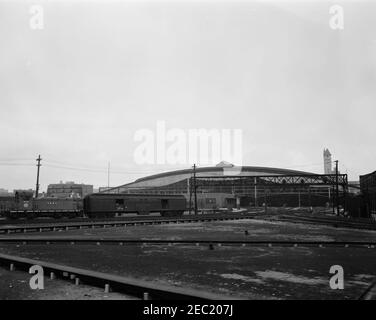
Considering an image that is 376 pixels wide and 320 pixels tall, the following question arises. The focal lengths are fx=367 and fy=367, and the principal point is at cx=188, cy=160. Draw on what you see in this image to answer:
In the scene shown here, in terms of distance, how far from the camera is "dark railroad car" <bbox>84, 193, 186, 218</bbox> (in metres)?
47.0

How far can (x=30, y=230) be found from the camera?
2877 cm

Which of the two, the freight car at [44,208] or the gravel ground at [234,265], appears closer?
the gravel ground at [234,265]

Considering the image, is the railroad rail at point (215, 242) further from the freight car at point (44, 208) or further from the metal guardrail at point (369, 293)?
the freight car at point (44, 208)

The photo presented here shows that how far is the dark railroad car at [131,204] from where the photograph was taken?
47.0m

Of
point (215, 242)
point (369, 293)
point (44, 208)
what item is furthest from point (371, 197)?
point (44, 208)

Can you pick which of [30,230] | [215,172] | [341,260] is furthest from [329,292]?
[215,172]

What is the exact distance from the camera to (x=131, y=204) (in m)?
51.3

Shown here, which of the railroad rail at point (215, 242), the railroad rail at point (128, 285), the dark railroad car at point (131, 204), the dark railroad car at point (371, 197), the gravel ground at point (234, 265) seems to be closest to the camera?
the railroad rail at point (128, 285)

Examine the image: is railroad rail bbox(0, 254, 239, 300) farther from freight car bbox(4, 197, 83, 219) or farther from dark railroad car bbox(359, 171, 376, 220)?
dark railroad car bbox(359, 171, 376, 220)

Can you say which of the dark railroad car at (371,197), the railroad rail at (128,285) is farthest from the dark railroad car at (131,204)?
the railroad rail at (128,285)

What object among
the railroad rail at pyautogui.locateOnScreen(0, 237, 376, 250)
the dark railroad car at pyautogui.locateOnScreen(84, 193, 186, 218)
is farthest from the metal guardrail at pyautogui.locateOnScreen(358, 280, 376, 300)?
the dark railroad car at pyautogui.locateOnScreen(84, 193, 186, 218)
